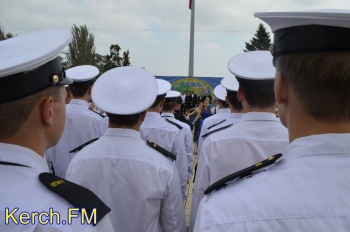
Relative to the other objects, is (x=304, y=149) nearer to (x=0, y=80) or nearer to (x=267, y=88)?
(x=0, y=80)

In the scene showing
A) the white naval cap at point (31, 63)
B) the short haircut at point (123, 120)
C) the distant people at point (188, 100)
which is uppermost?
the white naval cap at point (31, 63)

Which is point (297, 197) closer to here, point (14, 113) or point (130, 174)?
point (14, 113)

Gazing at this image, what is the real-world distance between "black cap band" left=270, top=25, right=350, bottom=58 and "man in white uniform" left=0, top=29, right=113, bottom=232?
90cm

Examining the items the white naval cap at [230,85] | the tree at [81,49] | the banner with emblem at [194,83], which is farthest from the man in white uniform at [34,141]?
the tree at [81,49]

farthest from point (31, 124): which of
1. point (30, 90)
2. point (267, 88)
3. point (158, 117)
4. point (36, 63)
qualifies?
point (158, 117)

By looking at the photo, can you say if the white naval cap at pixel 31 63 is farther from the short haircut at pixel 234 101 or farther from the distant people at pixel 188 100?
the distant people at pixel 188 100

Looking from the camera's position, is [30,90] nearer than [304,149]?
No

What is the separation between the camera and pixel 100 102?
8.16 feet

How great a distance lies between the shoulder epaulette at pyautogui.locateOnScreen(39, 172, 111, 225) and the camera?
121 cm

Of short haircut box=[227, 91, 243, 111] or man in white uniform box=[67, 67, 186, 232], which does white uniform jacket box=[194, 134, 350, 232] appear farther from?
short haircut box=[227, 91, 243, 111]

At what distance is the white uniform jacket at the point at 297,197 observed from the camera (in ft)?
3.11

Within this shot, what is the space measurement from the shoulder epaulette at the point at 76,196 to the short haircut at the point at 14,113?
0.22m

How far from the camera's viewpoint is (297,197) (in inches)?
38.2

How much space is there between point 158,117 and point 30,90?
3207 millimetres
